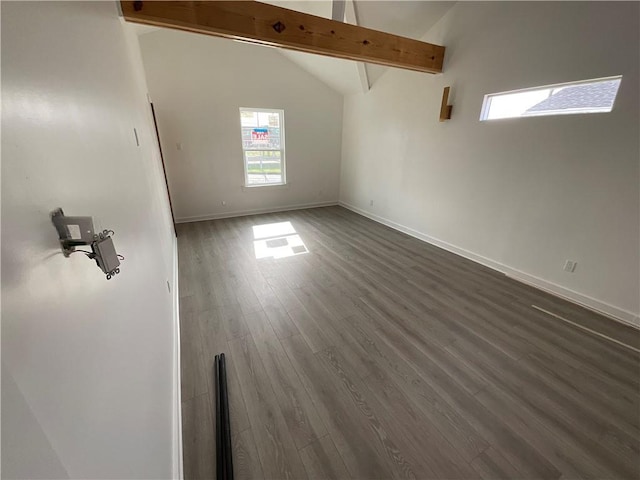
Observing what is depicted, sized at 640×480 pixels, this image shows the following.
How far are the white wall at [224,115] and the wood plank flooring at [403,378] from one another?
2400 mm

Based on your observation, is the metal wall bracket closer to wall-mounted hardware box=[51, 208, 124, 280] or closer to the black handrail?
wall-mounted hardware box=[51, 208, 124, 280]

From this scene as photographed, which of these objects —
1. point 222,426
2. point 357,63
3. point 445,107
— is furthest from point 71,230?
point 357,63

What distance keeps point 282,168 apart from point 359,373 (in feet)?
14.8

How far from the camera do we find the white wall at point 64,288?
340 mm

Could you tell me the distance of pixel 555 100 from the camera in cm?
249

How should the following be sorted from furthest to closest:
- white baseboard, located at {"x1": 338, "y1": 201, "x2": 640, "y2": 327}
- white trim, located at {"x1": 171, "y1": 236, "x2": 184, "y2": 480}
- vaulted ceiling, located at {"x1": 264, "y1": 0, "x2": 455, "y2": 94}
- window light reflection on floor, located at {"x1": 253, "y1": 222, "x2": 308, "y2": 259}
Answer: window light reflection on floor, located at {"x1": 253, "y1": 222, "x2": 308, "y2": 259} → vaulted ceiling, located at {"x1": 264, "y1": 0, "x2": 455, "y2": 94} → white baseboard, located at {"x1": 338, "y1": 201, "x2": 640, "y2": 327} → white trim, located at {"x1": 171, "y1": 236, "x2": 184, "y2": 480}

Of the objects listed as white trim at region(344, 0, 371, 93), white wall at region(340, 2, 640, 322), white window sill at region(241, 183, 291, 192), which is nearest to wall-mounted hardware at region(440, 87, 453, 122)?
white wall at region(340, 2, 640, 322)

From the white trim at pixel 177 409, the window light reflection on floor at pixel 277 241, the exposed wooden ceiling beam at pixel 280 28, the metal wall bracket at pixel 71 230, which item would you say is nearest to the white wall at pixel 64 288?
the metal wall bracket at pixel 71 230

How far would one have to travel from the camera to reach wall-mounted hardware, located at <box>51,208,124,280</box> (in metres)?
0.48

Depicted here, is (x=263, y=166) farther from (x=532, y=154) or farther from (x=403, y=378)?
(x=403, y=378)

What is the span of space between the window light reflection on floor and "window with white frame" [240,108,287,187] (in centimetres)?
120

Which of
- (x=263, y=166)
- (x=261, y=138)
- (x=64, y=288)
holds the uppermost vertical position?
(x=261, y=138)

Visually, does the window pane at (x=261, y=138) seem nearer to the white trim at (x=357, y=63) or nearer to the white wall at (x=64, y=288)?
the white trim at (x=357, y=63)

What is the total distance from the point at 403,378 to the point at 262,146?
4700 mm
